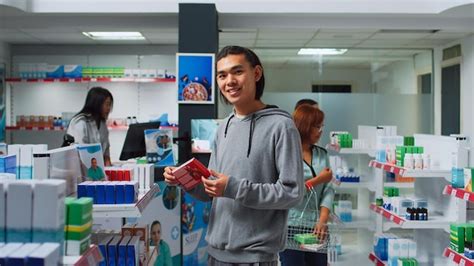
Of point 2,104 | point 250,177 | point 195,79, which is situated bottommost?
point 250,177

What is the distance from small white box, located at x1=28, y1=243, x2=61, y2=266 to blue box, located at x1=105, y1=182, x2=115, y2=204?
79 centimetres

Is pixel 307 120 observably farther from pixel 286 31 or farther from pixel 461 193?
pixel 286 31

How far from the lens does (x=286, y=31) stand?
22.8ft

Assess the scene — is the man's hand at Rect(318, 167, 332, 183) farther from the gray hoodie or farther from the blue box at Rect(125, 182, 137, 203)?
the blue box at Rect(125, 182, 137, 203)

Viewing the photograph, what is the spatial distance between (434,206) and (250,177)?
288 centimetres

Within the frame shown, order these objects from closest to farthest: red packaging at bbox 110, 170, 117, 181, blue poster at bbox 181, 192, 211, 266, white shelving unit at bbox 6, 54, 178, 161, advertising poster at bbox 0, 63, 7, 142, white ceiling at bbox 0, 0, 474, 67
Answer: red packaging at bbox 110, 170, 117, 181 → blue poster at bbox 181, 192, 211, 266 → white ceiling at bbox 0, 0, 474, 67 → advertising poster at bbox 0, 63, 7, 142 → white shelving unit at bbox 6, 54, 178, 161

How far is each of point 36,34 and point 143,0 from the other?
2.67 metres

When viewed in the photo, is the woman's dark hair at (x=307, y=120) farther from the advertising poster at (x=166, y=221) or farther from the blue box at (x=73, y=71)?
the blue box at (x=73, y=71)

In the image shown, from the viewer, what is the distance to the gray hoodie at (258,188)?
177cm

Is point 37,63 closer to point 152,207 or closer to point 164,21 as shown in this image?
point 164,21

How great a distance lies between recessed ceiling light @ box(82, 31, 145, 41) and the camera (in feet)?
23.1

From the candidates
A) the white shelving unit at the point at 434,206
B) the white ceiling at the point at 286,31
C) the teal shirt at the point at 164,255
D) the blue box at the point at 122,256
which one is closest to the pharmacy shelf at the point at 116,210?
the blue box at the point at 122,256

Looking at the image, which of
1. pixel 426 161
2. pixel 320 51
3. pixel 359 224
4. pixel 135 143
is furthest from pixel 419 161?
pixel 320 51

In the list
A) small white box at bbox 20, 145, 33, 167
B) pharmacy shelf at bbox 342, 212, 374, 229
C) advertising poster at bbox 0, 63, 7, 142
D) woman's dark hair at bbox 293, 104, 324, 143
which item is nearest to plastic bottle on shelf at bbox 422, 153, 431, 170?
woman's dark hair at bbox 293, 104, 324, 143
